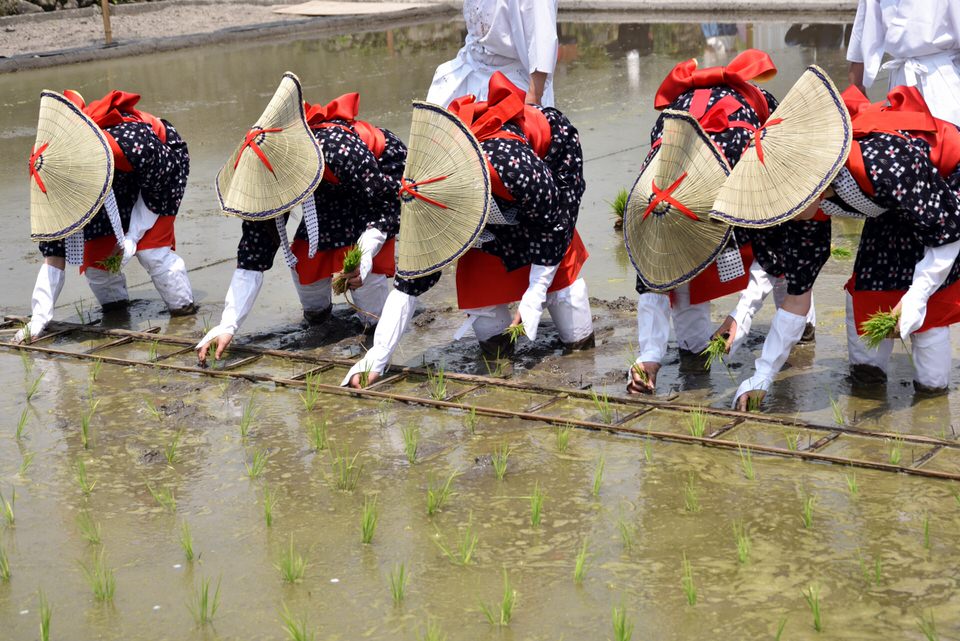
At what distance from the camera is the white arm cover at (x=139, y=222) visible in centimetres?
595

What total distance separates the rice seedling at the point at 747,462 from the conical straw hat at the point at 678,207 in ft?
2.19

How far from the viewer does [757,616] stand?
3.07 m

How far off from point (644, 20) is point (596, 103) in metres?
6.09

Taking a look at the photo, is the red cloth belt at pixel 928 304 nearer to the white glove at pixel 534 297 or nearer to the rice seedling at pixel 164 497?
the white glove at pixel 534 297

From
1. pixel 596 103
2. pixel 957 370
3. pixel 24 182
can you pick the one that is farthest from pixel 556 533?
pixel 596 103

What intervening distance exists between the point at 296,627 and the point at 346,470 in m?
1.04

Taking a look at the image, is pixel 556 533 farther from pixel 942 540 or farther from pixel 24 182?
pixel 24 182

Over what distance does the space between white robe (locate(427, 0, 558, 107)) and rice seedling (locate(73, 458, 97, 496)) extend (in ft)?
7.91

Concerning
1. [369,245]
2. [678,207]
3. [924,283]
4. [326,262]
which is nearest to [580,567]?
[678,207]

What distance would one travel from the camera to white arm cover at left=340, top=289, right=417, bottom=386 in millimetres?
4965

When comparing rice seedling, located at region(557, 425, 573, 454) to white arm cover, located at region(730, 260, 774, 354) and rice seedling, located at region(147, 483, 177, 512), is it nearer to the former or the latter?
white arm cover, located at region(730, 260, 774, 354)

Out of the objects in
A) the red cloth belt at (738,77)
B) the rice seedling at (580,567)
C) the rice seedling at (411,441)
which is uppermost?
the red cloth belt at (738,77)

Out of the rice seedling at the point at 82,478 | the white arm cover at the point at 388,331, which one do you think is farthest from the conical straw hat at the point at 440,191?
the rice seedling at the point at 82,478

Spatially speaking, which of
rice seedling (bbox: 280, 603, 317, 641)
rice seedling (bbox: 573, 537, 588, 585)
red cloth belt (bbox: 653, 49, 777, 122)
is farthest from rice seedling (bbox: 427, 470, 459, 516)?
red cloth belt (bbox: 653, 49, 777, 122)
